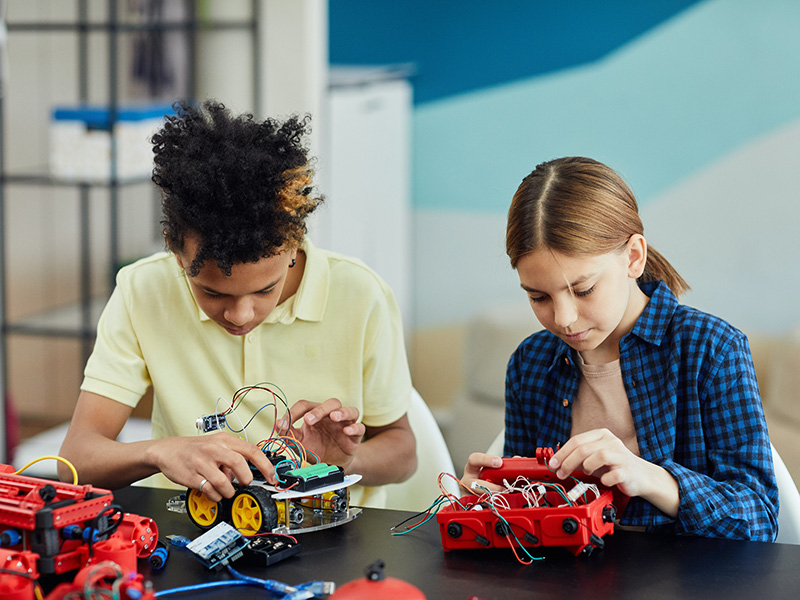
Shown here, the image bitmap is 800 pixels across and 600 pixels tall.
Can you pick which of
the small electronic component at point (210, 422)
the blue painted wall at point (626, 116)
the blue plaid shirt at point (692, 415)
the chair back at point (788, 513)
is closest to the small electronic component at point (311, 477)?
the small electronic component at point (210, 422)

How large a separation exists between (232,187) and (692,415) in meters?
0.66

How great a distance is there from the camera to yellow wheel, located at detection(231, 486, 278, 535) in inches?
36.8

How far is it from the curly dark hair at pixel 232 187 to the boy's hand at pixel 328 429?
207 millimetres

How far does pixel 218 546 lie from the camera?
88cm

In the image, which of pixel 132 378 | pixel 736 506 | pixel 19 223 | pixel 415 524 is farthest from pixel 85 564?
pixel 19 223

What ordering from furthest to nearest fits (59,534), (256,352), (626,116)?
(626,116)
(256,352)
(59,534)

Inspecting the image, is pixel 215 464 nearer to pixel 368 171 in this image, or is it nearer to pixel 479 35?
pixel 368 171

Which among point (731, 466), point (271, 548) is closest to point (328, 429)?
point (271, 548)

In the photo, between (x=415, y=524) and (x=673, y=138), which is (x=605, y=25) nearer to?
(x=673, y=138)

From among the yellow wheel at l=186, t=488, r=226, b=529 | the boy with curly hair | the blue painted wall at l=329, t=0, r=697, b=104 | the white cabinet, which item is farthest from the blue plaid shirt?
the blue painted wall at l=329, t=0, r=697, b=104

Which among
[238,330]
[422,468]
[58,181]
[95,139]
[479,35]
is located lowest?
[422,468]

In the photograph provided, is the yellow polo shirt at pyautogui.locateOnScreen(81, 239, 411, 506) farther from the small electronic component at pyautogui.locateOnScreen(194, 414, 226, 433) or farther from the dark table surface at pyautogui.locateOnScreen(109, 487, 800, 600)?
the dark table surface at pyautogui.locateOnScreen(109, 487, 800, 600)

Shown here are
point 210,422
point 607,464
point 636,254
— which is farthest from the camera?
point 636,254

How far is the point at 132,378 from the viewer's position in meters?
1.29
